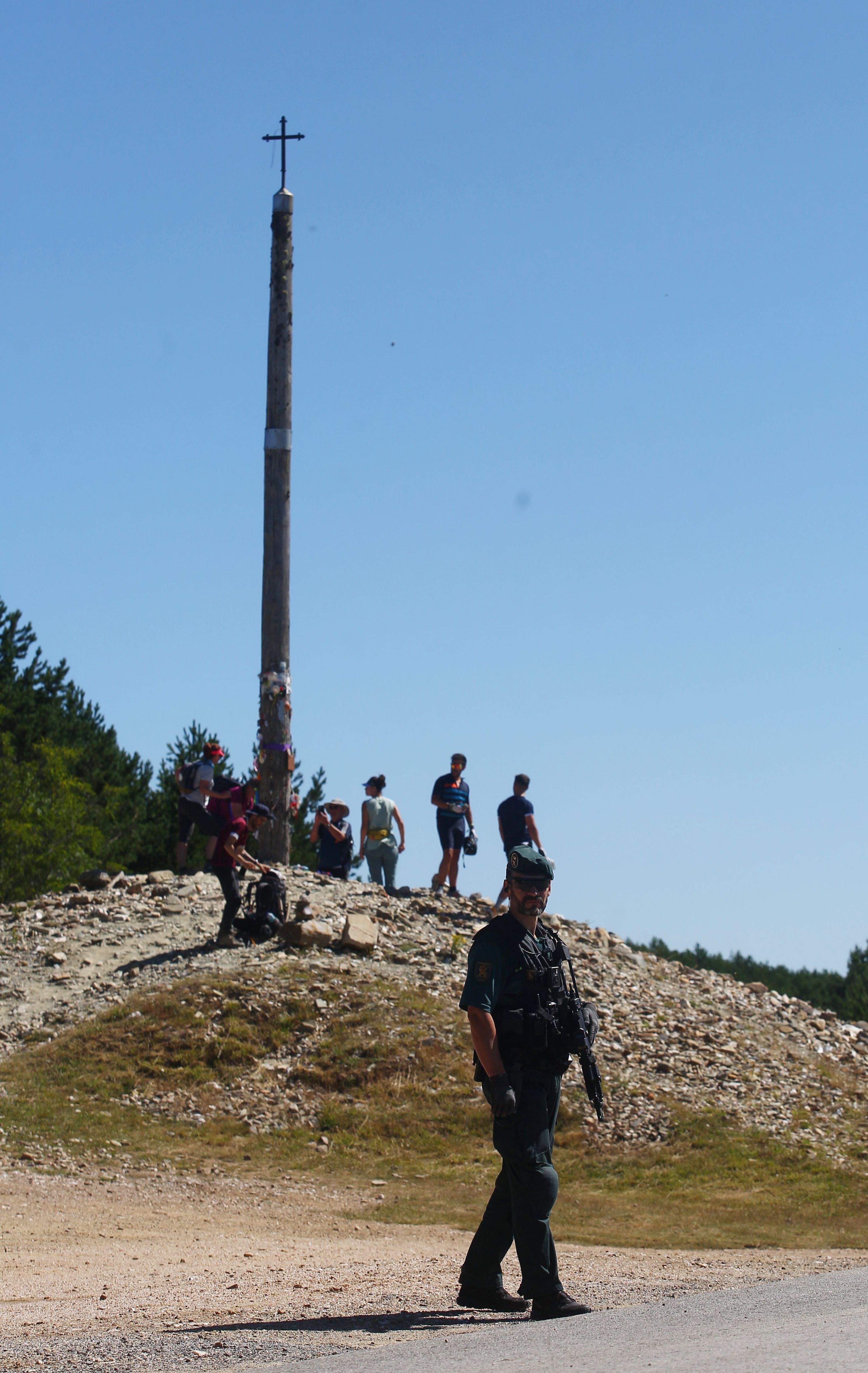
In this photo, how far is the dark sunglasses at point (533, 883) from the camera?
6.71 m

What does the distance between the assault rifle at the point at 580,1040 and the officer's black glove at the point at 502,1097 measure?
37 cm

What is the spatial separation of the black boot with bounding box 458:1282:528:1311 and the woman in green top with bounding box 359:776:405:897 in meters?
12.5

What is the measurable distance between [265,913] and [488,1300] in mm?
11224

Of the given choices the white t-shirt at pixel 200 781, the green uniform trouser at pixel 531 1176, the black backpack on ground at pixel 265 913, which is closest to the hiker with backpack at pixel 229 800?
the white t-shirt at pixel 200 781

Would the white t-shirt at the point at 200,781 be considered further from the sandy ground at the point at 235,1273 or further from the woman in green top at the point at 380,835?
the sandy ground at the point at 235,1273

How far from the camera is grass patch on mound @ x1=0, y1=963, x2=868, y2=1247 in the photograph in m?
11.9

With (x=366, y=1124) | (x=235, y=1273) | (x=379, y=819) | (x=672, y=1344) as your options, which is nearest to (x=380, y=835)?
(x=379, y=819)

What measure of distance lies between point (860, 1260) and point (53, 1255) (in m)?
5.40

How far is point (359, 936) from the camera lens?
17562mm

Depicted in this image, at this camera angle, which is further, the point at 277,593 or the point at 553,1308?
the point at 277,593

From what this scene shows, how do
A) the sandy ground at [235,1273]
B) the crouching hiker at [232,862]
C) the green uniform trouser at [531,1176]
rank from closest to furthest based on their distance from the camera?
the sandy ground at [235,1273], the green uniform trouser at [531,1176], the crouching hiker at [232,862]

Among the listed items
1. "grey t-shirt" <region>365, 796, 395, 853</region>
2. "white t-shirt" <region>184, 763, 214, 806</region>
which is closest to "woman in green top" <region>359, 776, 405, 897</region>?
"grey t-shirt" <region>365, 796, 395, 853</region>

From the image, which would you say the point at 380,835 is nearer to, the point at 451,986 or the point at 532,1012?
the point at 451,986

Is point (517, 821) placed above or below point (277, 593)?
below
